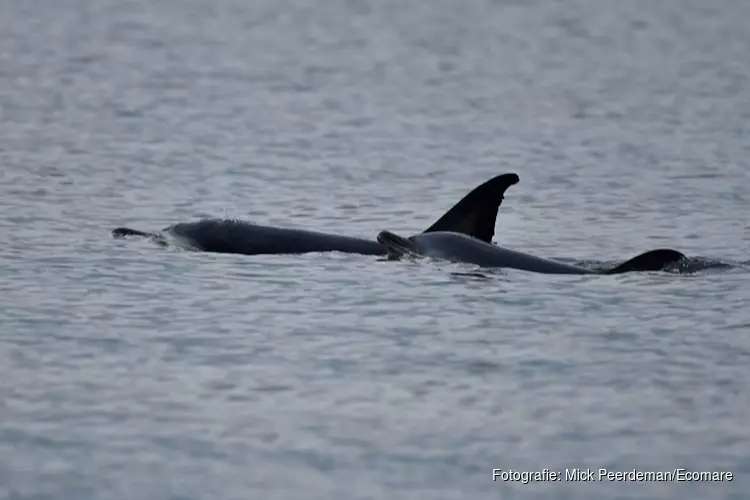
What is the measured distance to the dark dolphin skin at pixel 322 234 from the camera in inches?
736

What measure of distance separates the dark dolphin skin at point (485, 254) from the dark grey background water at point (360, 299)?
215 millimetres

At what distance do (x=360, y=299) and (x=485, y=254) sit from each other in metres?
2.03

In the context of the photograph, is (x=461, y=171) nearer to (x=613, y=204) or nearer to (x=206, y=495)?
(x=613, y=204)

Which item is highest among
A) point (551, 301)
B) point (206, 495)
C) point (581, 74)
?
point (581, 74)

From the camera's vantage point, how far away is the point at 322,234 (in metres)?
19.3

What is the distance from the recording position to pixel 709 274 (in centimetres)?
1764

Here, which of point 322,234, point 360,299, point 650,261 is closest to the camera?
point 360,299

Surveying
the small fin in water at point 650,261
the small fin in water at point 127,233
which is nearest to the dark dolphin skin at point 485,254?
the small fin in water at point 650,261

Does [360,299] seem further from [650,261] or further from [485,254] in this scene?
[650,261]

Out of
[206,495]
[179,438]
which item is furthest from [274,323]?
[206,495]

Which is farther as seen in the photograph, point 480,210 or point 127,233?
point 127,233

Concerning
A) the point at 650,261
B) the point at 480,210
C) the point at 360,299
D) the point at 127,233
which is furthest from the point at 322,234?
the point at 650,261

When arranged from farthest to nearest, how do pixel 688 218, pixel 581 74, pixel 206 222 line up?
pixel 581 74 → pixel 688 218 → pixel 206 222

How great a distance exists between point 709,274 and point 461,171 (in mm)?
9381
